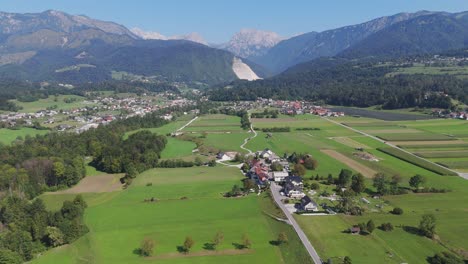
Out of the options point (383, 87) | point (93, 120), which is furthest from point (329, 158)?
point (383, 87)

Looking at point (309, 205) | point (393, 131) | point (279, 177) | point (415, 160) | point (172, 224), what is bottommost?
point (172, 224)

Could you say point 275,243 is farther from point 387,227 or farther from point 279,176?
point 279,176

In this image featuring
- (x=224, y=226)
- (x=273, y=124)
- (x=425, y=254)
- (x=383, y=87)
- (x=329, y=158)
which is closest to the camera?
(x=425, y=254)

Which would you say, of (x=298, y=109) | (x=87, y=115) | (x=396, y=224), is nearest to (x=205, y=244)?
(x=396, y=224)

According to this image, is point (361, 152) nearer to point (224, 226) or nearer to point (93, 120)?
point (224, 226)

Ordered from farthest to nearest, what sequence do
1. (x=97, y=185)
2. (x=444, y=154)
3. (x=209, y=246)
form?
(x=444, y=154) < (x=97, y=185) < (x=209, y=246)

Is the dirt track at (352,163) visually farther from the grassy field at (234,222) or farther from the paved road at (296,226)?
the paved road at (296,226)

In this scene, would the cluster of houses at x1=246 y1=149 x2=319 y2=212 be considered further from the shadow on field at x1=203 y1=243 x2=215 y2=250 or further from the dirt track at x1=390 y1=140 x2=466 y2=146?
the dirt track at x1=390 y1=140 x2=466 y2=146
